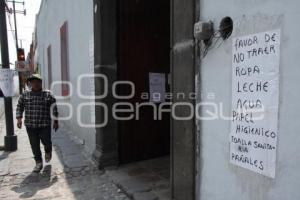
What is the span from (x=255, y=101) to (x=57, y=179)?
360 cm

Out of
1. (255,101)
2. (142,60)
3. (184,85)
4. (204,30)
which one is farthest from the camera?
(142,60)

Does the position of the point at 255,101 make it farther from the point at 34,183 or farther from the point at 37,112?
the point at 37,112

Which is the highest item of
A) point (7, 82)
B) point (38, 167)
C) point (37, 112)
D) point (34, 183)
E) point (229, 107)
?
point (7, 82)

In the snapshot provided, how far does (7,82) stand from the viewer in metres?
7.67

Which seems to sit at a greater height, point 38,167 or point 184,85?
point 184,85

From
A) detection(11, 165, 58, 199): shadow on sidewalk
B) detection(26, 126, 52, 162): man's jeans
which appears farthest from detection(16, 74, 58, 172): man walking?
detection(11, 165, 58, 199): shadow on sidewalk

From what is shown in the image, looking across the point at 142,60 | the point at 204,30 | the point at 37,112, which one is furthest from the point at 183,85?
the point at 37,112

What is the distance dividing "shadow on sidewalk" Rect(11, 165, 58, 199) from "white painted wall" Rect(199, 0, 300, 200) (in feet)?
8.25

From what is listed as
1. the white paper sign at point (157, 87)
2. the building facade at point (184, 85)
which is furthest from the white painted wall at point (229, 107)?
the white paper sign at point (157, 87)

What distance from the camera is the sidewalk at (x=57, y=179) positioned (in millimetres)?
4676

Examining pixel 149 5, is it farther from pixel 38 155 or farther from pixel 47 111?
pixel 38 155

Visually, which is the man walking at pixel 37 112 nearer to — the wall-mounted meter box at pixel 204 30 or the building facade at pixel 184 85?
the building facade at pixel 184 85

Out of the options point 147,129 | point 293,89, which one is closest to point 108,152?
point 147,129

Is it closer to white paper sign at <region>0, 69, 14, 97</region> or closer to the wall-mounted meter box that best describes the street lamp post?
white paper sign at <region>0, 69, 14, 97</region>
